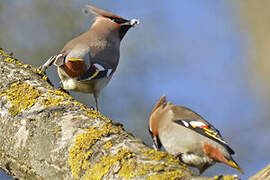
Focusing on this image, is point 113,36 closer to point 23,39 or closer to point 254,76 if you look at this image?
point 254,76

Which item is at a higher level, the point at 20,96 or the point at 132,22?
the point at 132,22

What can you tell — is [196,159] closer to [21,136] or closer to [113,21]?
[21,136]

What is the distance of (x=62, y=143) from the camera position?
8.18 ft

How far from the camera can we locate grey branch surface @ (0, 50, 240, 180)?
7.13 feet

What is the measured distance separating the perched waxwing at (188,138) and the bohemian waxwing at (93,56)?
3.23ft

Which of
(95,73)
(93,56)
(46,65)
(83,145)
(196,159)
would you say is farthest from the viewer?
(93,56)

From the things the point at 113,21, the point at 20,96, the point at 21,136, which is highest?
the point at 113,21

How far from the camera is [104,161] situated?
2270 millimetres

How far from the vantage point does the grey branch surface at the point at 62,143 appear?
2.17 meters

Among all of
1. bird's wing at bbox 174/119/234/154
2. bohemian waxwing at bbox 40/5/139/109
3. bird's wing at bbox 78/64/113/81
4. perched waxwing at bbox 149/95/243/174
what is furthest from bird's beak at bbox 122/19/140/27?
bird's wing at bbox 174/119/234/154

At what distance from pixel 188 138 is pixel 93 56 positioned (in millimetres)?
1636

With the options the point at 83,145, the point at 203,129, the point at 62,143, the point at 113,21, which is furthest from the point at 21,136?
the point at 113,21

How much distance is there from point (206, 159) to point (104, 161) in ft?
4.35

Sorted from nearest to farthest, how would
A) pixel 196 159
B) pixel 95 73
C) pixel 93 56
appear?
pixel 196 159 → pixel 95 73 → pixel 93 56
